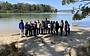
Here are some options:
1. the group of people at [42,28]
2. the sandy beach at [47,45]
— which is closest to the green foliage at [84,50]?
the sandy beach at [47,45]

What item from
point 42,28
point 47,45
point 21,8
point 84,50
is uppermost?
point 84,50

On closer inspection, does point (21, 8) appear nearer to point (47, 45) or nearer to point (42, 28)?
point (42, 28)

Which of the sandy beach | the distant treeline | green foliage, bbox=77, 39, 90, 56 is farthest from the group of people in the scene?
the distant treeline

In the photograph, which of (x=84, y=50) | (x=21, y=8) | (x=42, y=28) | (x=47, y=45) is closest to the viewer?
(x=84, y=50)

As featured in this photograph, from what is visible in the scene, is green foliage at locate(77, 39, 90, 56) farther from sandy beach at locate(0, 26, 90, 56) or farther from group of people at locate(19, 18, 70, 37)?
group of people at locate(19, 18, 70, 37)

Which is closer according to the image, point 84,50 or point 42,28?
point 84,50

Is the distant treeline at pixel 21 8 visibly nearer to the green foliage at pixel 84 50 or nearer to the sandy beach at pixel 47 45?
the sandy beach at pixel 47 45

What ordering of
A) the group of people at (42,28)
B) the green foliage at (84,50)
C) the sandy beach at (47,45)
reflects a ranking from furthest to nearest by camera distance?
the group of people at (42,28)
the sandy beach at (47,45)
the green foliage at (84,50)

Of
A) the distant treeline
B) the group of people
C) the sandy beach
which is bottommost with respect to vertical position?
the distant treeline

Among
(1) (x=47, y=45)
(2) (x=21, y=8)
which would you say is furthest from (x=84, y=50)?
(2) (x=21, y=8)

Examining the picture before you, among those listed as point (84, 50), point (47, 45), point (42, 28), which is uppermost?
point (84, 50)

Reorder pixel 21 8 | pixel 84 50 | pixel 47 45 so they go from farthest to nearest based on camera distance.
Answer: pixel 21 8 → pixel 47 45 → pixel 84 50

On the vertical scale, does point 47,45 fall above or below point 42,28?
below

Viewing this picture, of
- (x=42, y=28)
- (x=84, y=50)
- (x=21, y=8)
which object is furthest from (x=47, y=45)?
(x=21, y=8)
